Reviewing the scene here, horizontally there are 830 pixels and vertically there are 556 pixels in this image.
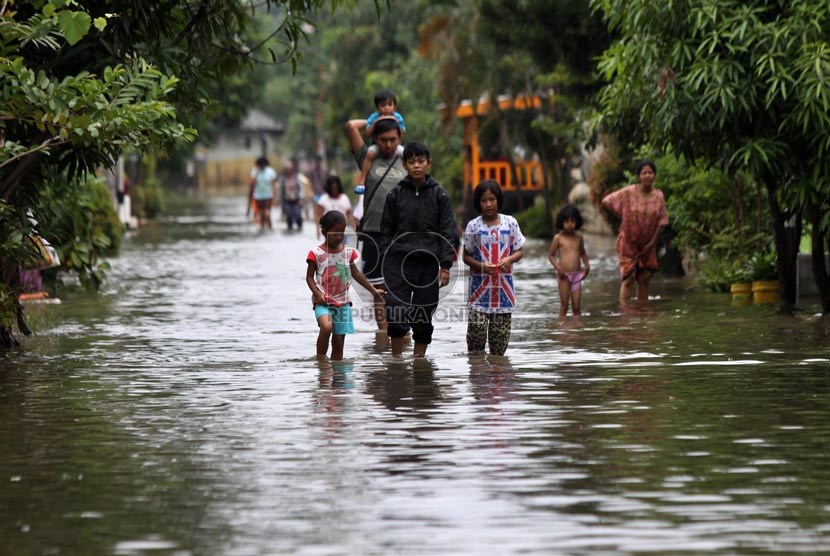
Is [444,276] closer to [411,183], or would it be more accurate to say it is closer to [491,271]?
[491,271]

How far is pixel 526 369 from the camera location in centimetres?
1284

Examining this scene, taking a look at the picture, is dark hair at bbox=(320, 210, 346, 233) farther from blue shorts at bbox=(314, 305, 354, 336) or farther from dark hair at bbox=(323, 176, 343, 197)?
dark hair at bbox=(323, 176, 343, 197)

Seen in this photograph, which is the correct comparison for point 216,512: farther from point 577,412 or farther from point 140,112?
point 140,112

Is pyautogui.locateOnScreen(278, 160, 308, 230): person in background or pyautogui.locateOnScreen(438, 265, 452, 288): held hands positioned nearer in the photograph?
pyautogui.locateOnScreen(438, 265, 452, 288): held hands

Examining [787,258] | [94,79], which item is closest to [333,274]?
[94,79]

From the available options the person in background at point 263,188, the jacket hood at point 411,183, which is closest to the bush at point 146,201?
the person in background at point 263,188

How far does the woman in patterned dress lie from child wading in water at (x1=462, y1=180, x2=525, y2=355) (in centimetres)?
564

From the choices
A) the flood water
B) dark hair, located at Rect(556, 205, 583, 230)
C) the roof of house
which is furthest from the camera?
the roof of house

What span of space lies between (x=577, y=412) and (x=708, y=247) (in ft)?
35.0

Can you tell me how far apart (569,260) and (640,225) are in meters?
1.98

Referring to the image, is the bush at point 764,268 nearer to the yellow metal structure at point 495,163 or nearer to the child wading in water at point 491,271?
the child wading in water at point 491,271

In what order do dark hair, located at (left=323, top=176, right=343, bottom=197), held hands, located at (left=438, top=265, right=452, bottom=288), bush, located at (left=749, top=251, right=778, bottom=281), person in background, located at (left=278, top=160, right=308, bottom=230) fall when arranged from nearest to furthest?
1. held hands, located at (left=438, top=265, right=452, bottom=288)
2. bush, located at (left=749, top=251, right=778, bottom=281)
3. dark hair, located at (left=323, top=176, right=343, bottom=197)
4. person in background, located at (left=278, top=160, right=308, bottom=230)

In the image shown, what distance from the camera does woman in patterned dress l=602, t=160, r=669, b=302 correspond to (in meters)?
19.1

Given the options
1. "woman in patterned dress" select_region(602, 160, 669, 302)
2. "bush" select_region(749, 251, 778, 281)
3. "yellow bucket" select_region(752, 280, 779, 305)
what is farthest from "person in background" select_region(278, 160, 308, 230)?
"yellow bucket" select_region(752, 280, 779, 305)
